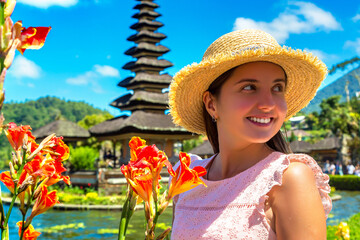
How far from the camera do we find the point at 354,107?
150 ft

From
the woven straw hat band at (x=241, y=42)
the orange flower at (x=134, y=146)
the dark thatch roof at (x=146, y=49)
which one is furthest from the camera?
the dark thatch roof at (x=146, y=49)

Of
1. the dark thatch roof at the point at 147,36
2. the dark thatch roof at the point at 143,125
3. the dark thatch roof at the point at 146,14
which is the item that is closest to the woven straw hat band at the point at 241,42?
the dark thatch roof at the point at 143,125

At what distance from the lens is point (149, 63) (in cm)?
2283

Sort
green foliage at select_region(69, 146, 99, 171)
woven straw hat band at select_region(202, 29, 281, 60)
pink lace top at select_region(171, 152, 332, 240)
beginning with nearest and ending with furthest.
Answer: pink lace top at select_region(171, 152, 332, 240), woven straw hat band at select_region(202, 29, 281, 60), green foliage at select_region(69, 146, 99, 171)

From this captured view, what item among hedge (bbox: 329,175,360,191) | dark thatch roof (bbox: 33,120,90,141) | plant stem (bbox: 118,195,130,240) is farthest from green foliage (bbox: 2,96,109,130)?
plant stem (bbox: 118,195,130,240)

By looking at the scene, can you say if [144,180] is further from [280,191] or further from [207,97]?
[207,97]

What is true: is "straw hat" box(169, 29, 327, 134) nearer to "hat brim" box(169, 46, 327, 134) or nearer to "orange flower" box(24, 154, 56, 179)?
"hat brim" box(169, 46, 327, 134)

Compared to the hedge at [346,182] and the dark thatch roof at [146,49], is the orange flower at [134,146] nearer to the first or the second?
the dark thatch roof at [146,49]

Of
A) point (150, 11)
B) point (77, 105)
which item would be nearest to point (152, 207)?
point (150, 11)

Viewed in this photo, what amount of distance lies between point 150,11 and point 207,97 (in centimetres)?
2460

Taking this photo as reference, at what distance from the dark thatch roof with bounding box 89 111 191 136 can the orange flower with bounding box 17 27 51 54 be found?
60.0 feet

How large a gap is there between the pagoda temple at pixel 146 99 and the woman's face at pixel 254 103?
57.3 ft

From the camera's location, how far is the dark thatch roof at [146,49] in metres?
23.4

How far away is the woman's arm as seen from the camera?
1.29 m
